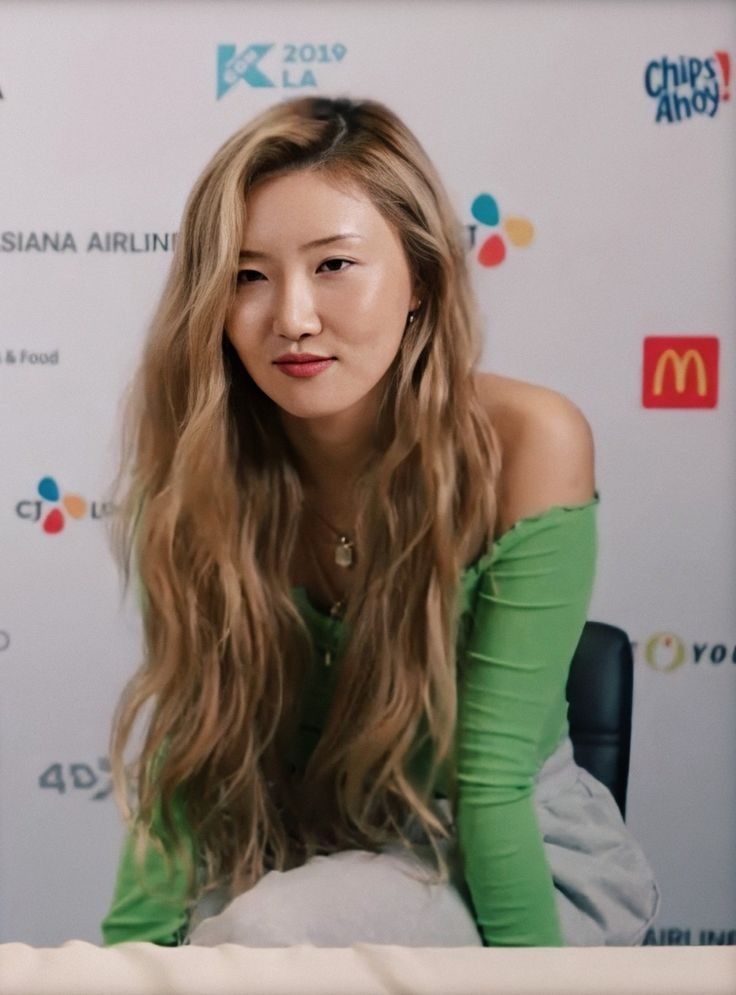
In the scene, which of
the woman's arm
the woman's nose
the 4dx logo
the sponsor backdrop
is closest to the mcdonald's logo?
the sponsor backdrop

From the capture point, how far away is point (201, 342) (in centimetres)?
107

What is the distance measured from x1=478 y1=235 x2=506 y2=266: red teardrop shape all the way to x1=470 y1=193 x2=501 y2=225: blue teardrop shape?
2 cm

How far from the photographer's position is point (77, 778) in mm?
1182

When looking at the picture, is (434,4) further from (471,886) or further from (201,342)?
(471,886)

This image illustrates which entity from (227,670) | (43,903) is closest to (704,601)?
(227,670)

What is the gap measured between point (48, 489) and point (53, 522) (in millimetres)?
33

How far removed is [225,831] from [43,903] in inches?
8.1

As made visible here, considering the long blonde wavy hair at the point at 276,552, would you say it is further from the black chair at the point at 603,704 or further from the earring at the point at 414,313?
the black chair at the point at 603,704

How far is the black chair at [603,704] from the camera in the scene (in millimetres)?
1151

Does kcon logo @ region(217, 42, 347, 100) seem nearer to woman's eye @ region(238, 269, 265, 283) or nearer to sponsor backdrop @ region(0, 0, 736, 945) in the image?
sponsor backdrop @ region(0, 0, 736, 945)

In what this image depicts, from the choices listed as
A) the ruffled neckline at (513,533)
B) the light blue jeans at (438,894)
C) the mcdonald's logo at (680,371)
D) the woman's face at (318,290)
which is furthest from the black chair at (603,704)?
the woman's face at (318,290)

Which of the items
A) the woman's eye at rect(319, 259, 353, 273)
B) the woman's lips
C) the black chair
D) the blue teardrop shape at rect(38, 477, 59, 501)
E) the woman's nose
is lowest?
the black chair

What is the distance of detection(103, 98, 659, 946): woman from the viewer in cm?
106

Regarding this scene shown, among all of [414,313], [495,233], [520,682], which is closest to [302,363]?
[414,313]
